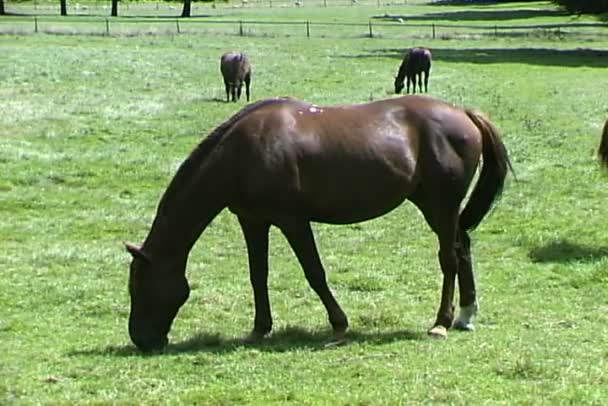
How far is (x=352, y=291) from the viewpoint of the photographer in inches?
450

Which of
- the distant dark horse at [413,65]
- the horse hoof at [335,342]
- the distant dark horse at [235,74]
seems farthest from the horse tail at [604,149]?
the distant dark horse at [413,65]

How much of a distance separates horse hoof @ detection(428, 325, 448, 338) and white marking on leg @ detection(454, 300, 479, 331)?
26 centimetres

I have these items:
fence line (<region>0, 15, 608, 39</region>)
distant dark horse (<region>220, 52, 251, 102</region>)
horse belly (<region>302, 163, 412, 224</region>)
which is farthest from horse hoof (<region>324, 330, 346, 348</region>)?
fence line (<region>0, 15, 608, 39</region>)

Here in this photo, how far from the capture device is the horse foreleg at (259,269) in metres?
9.26

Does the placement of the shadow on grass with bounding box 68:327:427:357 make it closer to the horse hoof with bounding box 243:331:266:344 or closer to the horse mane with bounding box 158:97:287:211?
the horse hoof with bounding box 243:331:266:344

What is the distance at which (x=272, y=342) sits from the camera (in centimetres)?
916

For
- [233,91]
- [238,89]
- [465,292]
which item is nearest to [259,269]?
[465,292]

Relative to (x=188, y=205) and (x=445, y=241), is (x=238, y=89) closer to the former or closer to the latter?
(x=445, y=241)

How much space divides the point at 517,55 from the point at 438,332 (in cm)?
3910

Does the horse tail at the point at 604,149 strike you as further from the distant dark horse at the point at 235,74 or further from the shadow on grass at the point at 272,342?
the distant dark horse at the point at 235,74

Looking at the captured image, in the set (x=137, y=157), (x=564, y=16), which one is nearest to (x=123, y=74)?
(x=137, y=157)

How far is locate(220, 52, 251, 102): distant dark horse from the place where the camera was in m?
29.9

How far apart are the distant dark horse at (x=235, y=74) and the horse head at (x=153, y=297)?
20742 mm

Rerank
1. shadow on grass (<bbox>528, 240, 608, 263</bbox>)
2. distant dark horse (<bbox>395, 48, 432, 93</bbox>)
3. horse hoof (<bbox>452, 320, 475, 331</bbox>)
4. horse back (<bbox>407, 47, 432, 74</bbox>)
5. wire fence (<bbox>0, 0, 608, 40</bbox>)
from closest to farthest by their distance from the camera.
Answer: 1. horse hoof (<bbox>452, 320, 475, 331</bbox>)
2. shadow on grass (<bbox>528, 240, 608, 263</bbox>)
3. distant dark horse (<bbox>395, 48, 432, 93</bbox>)
4. horse back (<bbox>407, 47, 432, 74</bbox>)
5. wire fence (<bbox>0, 0, 608, 40</bbox>)
